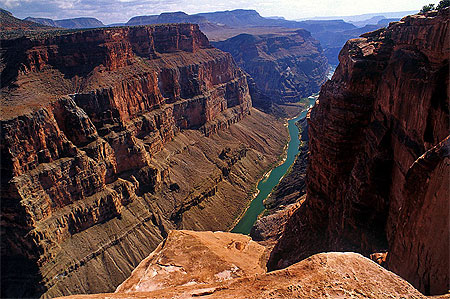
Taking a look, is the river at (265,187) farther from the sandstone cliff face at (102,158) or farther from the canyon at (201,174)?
the sandstone cliff face at (102,158)

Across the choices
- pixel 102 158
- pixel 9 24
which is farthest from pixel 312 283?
pixel 9 24

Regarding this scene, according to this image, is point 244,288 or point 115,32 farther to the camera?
point 115,32

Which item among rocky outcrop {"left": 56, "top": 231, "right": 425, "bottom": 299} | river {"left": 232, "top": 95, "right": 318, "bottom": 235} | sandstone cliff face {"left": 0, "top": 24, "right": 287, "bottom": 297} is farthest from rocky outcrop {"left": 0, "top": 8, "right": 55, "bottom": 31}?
rocky outcrop {"left": 56, "top": 231, "right": 425, "bottom": 299}

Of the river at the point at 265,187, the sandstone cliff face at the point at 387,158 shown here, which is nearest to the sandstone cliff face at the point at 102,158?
the river at the point at 265,187

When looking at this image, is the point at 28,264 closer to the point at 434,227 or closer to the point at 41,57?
the point at 41,57

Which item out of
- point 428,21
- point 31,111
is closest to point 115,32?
point 31,111

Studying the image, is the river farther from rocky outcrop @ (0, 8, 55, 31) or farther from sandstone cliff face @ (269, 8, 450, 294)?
rocky outcrop @ (0, 8, 55, 31)

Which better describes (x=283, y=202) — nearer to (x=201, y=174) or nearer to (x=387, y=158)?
(x=201, y=174)
